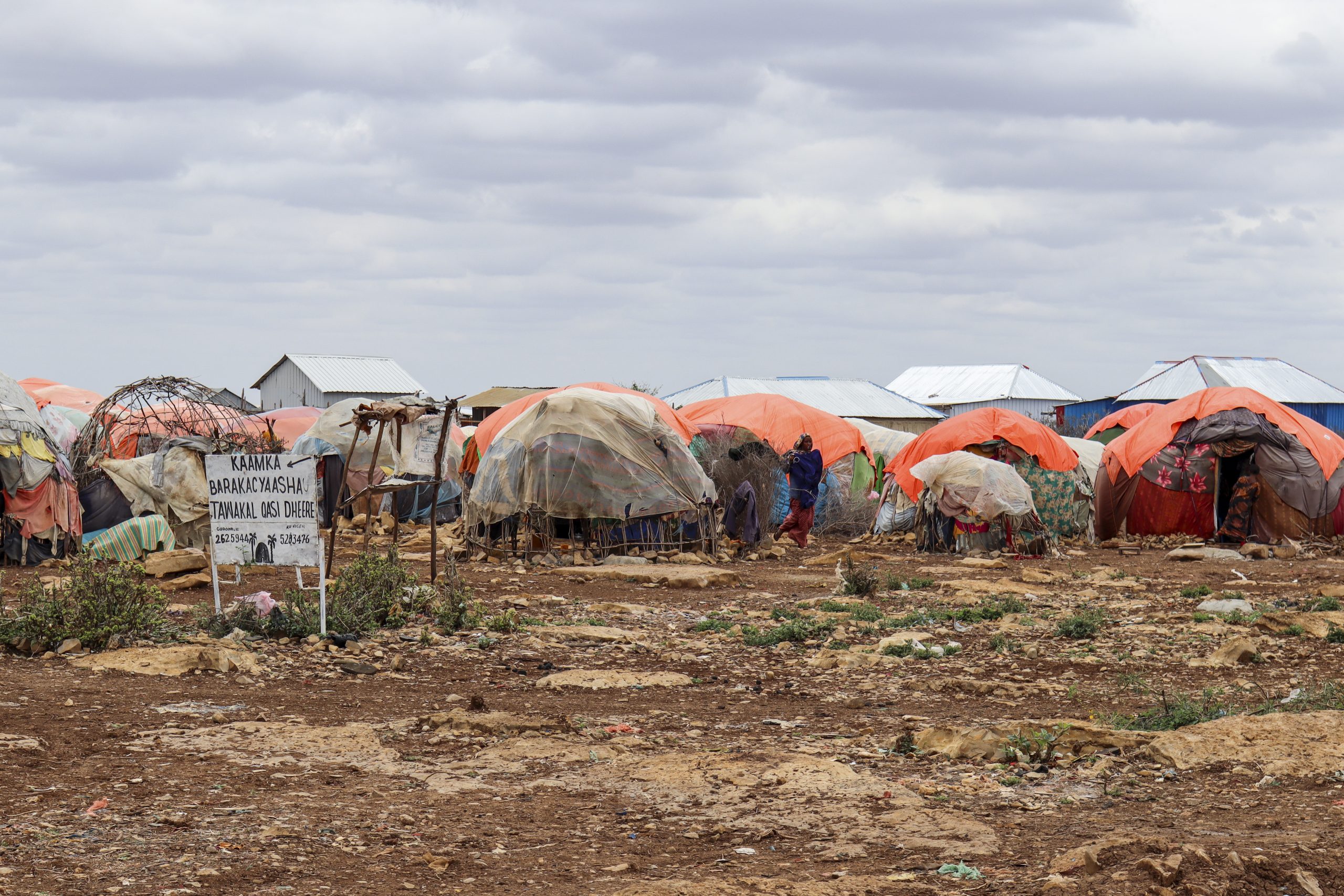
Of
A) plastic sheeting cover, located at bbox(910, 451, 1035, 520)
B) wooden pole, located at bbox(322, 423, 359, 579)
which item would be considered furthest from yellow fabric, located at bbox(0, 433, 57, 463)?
plastic sheeting cover, located at bbox(910, 451, 1035, 520)

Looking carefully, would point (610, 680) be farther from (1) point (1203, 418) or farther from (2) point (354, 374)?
(2) point (354, 374)

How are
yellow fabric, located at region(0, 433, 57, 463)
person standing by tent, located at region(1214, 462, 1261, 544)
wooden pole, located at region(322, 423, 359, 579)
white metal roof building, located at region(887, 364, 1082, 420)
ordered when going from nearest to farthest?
wooden pole, located at region(322, 423, 359, 579) < yellow fabric, located at region(0, 433, 57, 463) < person standing by tent, located at region(1214, 462, 1261, 544) < white metal roof building, located at region(887, 364, 1082, 420)

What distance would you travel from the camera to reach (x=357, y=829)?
5484mm

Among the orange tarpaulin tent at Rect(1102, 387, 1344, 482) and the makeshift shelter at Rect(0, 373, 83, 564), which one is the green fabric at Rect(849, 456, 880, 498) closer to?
the orange tarpaulin tent at Rect(1102, 387, 1344, 482)

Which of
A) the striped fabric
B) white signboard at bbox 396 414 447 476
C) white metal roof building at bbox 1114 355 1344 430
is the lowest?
the striped fabric

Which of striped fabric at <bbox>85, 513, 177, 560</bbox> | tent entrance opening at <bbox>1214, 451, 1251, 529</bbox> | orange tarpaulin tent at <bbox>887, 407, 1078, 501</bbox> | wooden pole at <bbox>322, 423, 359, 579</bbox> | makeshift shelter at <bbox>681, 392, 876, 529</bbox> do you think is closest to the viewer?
wooden pole at <bbox>322, 423, 359, 579</bbox>

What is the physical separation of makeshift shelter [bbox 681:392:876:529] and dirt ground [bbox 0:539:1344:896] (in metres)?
14.6

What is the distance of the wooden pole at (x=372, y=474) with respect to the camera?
1223 cm

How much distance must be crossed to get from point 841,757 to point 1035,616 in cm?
653

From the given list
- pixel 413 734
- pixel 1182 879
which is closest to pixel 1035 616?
pixel 413 734

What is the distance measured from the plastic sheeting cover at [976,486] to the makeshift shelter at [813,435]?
4283 millimetres

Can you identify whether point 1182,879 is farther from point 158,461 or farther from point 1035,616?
point 158,461

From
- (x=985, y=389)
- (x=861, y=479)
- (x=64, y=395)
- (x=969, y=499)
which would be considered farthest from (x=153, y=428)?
(x=985, y=389)

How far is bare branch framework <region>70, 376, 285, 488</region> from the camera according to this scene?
69.4 ft
